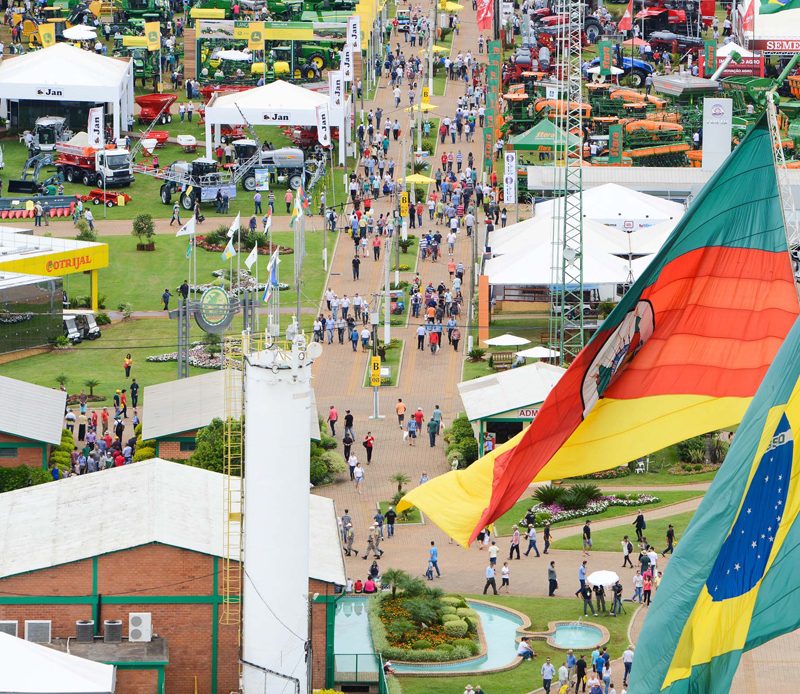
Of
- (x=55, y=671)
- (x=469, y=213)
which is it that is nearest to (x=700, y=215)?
(x=55, y=671)

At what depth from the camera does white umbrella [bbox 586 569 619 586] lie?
45.9 meters

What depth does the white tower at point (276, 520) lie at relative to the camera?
38.4m

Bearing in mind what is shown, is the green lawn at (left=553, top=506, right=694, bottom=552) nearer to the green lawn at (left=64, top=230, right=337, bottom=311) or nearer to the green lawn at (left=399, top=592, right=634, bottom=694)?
the green lawn at (left=399, top=592, right=634, bottom=694)

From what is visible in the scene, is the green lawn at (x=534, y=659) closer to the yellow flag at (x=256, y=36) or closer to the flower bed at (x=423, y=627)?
the flower bed at (x=423, y=627)

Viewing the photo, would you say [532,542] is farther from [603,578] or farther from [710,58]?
[710,58]

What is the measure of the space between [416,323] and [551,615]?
79.2 ft

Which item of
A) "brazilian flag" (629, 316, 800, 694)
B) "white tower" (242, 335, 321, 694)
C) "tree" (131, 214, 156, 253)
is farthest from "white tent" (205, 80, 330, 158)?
"brazilian flag" (629, 316, 800, 694)

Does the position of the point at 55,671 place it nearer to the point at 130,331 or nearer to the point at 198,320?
the point at 198,320

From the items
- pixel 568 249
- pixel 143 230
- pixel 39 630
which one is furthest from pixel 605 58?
pixel 39 630

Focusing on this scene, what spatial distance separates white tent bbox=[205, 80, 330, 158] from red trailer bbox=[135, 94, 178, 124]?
7.40 meters

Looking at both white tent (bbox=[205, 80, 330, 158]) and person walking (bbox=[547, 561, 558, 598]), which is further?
white tent (bbox=[205, 80, 330, 158])

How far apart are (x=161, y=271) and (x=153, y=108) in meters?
22.5

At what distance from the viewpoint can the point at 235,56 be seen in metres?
101

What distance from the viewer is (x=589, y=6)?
120m
